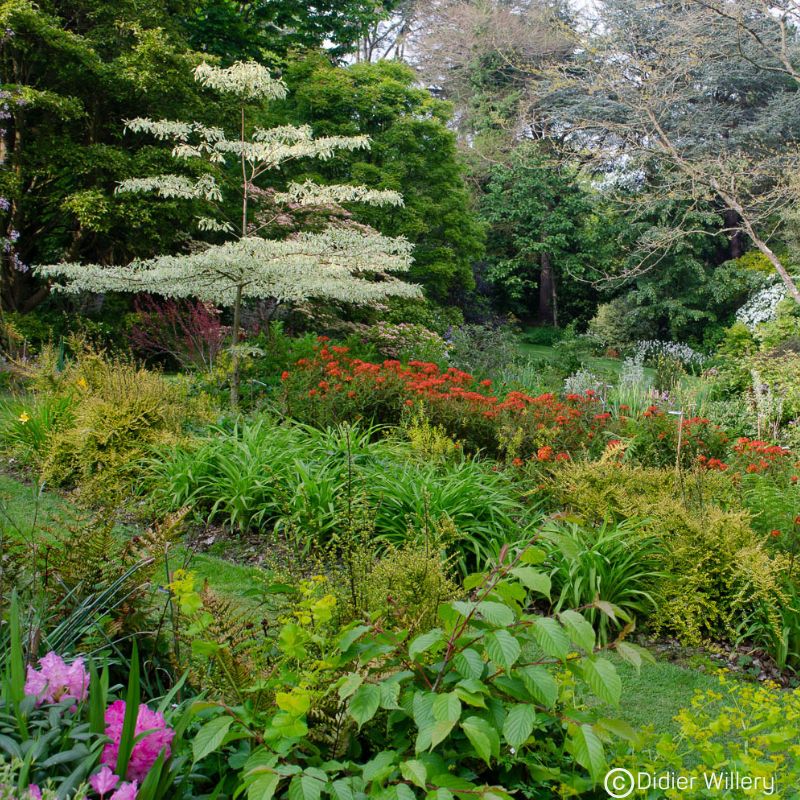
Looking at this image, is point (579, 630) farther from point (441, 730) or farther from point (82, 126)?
point (82, 126)

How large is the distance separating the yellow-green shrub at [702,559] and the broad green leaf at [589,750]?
1.97 m

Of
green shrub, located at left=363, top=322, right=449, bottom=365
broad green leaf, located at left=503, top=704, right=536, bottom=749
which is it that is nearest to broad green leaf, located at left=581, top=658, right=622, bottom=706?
broad green leaf, located at left=503, top=704, right=536, bottom=749

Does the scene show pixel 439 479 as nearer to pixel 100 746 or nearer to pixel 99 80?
pixel 100 746

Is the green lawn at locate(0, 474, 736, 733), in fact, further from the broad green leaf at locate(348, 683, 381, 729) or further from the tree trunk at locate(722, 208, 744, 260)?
the tree trunk at locate(722, 208, 744, 260)

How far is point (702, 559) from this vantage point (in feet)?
11.4

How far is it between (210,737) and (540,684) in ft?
2.42

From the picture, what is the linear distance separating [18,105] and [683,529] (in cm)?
1065

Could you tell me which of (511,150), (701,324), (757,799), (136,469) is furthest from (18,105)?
(701,324)

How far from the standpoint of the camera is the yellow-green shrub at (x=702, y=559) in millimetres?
3361

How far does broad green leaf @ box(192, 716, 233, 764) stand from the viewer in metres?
1.51

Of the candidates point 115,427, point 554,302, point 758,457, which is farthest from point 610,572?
point 554,302

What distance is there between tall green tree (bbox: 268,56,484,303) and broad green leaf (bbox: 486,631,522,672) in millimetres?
12102

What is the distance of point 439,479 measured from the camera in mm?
4395

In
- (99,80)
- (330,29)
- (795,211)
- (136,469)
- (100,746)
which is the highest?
(330,29)
